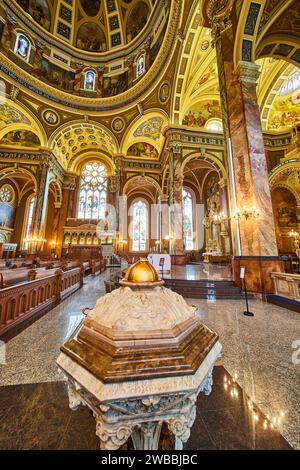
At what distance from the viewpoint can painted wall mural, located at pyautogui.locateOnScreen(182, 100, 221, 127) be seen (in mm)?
12406

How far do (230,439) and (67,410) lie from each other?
3.97ft

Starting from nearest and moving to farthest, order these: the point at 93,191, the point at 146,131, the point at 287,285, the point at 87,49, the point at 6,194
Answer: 1. the point at 287,285
2. the point at 146,131
3. the point at 87,49
4. the point at 6,194
5. the point at 93,191

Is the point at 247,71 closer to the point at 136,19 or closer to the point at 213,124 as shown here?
the point at 213,124

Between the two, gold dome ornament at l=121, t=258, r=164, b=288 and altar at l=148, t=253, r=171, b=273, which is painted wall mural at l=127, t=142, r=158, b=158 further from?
gold dome ornament at l=121, t=258, r=164, b=288

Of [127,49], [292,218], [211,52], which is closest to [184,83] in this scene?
[211,52]

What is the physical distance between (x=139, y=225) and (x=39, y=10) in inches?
739

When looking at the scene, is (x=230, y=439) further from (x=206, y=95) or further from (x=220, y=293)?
(x=206, y=95)

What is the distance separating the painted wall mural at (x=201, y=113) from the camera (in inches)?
488

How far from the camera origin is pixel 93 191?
1931 centimetres

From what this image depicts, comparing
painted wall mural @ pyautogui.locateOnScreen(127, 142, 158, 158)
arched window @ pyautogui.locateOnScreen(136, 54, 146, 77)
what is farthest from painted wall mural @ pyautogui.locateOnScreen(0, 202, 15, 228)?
arched window @ pyautogui.locateOnScreen(136, 54, 146, 77)

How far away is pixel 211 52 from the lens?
9.58 metres

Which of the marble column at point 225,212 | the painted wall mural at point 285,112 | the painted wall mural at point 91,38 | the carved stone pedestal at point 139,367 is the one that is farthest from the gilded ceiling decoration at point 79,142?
the carved stone pedestal at point 139,367

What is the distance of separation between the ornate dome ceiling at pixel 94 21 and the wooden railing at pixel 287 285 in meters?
19.9

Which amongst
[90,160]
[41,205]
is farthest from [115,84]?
[41,205]
